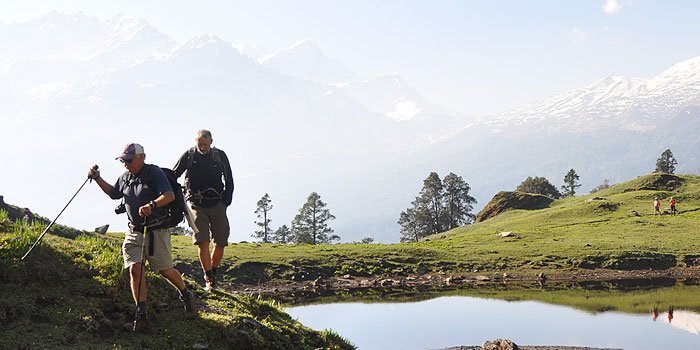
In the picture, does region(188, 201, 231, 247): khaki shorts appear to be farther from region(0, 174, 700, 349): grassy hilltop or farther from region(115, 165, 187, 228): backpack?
region(115, 165, 187, 228): backpack

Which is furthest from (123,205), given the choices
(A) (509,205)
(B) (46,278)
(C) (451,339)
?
(A) (509,205)

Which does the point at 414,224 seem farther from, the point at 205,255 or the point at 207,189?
the point at 207,189

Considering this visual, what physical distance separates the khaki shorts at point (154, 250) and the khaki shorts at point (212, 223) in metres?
2.75

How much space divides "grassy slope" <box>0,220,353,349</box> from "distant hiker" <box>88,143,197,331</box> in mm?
532

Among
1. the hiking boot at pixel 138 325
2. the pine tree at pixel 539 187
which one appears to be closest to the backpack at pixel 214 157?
the hiking boot at pixel 138 325

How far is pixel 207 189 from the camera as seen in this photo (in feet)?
44.6

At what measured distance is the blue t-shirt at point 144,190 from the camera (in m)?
10.4

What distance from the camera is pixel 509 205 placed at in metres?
83.4

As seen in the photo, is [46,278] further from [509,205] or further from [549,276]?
[509,205]

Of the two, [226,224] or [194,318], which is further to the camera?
[226,224]

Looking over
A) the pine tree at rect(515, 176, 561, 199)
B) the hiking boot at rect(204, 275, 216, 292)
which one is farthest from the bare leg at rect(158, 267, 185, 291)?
the pine tree at rect(515, 176, 561, 199)

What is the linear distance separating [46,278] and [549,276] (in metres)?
32.4

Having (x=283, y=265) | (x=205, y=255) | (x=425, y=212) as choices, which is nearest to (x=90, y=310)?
(x=205, y=255)

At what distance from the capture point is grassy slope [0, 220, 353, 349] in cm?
965
